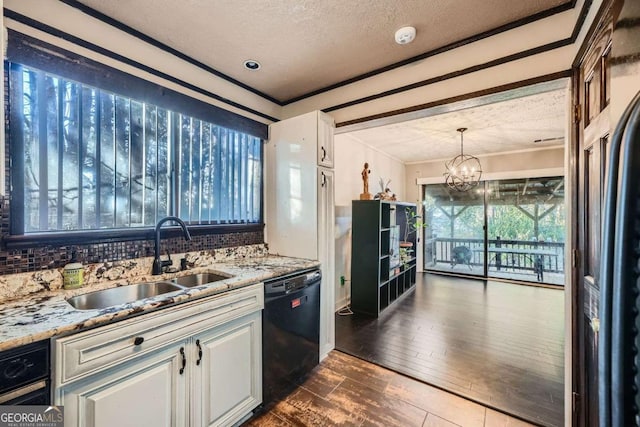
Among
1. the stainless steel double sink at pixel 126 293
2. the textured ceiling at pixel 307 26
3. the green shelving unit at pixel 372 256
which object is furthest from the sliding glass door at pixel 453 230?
the stainless steel double sink at pixel 126 293

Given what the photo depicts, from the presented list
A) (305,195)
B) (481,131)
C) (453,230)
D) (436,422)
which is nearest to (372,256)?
(305,195)

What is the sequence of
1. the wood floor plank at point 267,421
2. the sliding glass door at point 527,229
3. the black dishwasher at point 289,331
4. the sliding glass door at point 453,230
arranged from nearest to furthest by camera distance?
the wood floor plank at point 267,421
the black dishwasher at point 289,331
the sliding glass door at point 527,229
the sliding glass door at point 453,230

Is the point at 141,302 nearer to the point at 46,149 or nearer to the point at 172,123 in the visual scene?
the point at 46,149

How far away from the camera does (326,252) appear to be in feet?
7.89

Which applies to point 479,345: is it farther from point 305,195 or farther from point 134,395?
point 134,395

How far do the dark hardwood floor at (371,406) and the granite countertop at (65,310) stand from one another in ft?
3.16

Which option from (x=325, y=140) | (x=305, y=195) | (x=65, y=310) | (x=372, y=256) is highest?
(x=325, y=140)

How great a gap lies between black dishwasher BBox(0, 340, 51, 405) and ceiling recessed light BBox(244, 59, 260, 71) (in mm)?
2076

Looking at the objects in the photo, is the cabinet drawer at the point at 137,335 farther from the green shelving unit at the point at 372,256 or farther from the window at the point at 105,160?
the green shelving unit at the point at 372,256

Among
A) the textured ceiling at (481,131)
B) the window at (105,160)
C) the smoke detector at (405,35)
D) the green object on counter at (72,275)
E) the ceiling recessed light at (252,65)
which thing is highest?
the textured ceiling at (481,131)

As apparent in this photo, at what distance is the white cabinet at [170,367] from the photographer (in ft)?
3.35

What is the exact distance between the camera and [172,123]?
6.50 ft

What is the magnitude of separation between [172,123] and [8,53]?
82cm

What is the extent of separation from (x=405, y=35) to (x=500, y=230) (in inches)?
206
